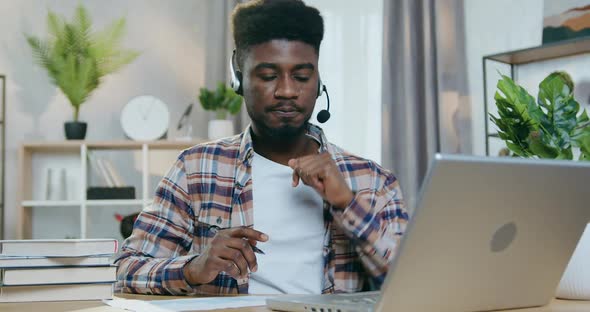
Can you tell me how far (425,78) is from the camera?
3.02 meters

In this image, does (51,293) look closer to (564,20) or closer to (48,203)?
(564,20)

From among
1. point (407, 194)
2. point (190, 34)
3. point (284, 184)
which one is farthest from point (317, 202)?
point (190, 34)

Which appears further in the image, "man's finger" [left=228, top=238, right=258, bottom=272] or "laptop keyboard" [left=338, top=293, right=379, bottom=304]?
"man's finger" [left=228, top=238, right=258, bottom=272]

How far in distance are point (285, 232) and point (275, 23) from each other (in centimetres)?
43

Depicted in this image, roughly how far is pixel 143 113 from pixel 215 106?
38cm

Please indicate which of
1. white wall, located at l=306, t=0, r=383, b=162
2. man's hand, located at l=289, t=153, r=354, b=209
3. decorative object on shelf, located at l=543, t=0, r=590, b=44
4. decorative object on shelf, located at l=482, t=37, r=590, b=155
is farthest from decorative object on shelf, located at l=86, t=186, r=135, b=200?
man's hand, located at l=289, t=153, r=354, b=209

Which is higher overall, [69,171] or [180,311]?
[69,171]

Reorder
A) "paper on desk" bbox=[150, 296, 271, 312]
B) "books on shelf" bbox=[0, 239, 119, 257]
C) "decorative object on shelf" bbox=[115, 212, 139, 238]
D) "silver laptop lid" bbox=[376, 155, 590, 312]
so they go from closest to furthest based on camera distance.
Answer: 1. "silver laptop lid" bbox=[376, 155, 590, 312]
2. "paper on desk" bbox=[150, 296, 271, 312]
3. "books on shelf" bbox=[0, 239, 119, 257]
4. "decorative object on shelf" bbox=[115, 212, 139, 238]

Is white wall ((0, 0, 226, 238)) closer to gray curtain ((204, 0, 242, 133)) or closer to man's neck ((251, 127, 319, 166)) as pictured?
gray curtain ((204, 0, 242, 133))

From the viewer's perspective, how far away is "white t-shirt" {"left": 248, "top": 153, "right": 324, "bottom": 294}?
4.82ft

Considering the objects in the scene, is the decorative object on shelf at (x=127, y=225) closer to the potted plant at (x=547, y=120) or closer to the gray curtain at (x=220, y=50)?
the gray curtain at (x=220, y=50)

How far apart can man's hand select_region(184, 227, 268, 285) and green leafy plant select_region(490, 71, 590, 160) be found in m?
0.47

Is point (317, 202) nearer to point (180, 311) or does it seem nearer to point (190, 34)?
point (180, 311)

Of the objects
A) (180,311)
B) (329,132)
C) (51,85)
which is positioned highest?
(51,85)
